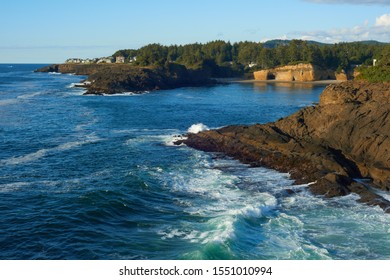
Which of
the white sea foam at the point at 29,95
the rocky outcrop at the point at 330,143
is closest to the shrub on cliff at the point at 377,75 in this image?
the rocky outcrop at the point at 330,143

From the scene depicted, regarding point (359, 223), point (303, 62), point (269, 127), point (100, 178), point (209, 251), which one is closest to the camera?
point (209, 251)

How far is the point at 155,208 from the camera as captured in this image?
86.0ft

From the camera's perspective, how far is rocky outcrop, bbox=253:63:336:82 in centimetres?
13075

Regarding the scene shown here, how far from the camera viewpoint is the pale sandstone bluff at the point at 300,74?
130375 millimetres

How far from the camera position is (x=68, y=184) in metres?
30.3

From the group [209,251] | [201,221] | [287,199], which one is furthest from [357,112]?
[209,251]

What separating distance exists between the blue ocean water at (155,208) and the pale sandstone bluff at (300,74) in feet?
301

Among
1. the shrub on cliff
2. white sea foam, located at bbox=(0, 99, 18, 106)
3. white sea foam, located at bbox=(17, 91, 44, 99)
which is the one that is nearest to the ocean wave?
white sea foam, located at bbox=(0, 99, 18, 106)

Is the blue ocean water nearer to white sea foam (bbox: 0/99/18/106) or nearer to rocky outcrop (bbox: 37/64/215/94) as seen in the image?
white sea foam (bbox: 0/99/18/106)

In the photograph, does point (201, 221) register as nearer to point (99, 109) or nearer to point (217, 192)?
point (217, 192)

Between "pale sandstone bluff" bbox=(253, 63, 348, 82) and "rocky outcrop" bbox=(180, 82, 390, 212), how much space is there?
85.7 meters

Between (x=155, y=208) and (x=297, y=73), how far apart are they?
374 ft

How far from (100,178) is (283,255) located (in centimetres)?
1595

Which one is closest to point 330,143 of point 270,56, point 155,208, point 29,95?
point 155,208
